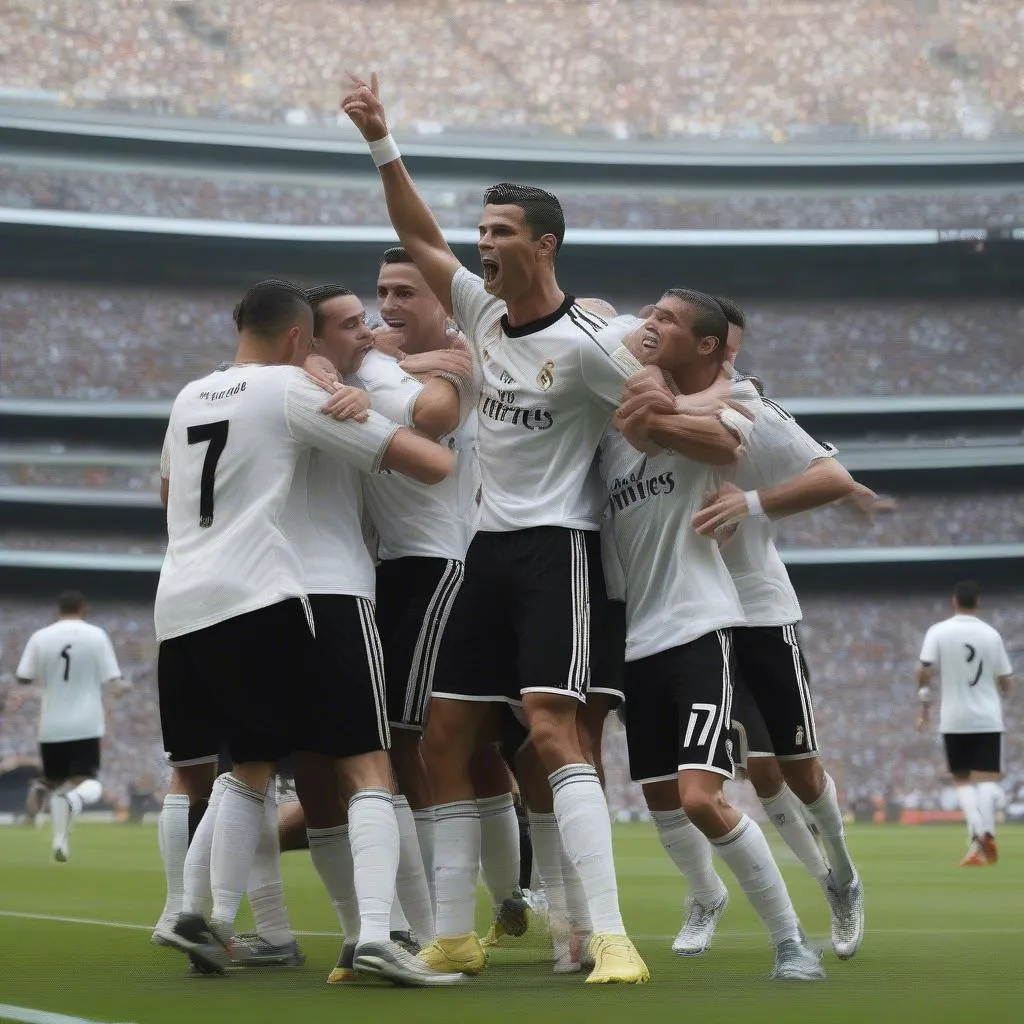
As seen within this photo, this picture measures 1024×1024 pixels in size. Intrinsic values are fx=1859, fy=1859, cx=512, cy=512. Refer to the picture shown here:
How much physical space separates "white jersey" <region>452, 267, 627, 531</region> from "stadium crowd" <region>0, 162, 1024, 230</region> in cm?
2998

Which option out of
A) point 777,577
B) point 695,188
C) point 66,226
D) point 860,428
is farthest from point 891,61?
point 777,577

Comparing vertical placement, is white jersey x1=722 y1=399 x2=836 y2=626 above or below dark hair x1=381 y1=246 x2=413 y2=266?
below

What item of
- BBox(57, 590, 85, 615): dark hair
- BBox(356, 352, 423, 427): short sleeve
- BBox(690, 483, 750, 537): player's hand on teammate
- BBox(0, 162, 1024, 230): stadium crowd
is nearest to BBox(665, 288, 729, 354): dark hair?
BBox(690, 483, 750, 537): player's hand on teammate

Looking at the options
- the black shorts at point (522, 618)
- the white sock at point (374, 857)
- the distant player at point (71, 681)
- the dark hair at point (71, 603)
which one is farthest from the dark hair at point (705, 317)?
the distant player at point (71, 681)

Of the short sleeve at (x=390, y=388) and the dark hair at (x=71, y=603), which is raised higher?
the dark hair at (x=71, y=603)

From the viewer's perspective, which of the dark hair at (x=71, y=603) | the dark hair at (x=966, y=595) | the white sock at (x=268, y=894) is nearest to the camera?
the white sock at (x=268, y=894)

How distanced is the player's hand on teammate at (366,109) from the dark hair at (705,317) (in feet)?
3.56

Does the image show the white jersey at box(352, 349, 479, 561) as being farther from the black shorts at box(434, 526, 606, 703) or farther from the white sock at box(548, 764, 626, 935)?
the white sock at box(548, 764, 626, 935)

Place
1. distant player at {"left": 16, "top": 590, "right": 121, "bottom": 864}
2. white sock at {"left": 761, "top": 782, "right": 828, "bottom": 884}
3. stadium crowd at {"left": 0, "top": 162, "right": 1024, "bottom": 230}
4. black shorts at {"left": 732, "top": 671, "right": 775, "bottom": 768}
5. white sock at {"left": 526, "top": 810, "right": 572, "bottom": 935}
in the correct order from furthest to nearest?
1. stadium crowd at {"left": 0, "top": 162, "right": 1024, "bottom": 230}
2. distant player at {"left": 16, "top": 590, "right": 121, "bottom": 864}
3. white sock at {"left": 761, "top": 782, "right": 828, "bottom": 884}
4. black shorts at {"left": 732, "top": 671, "right": 775, "bottom": 768}
5. white sock at {"left": 526, "top": 810, "right": 572, "bottom": 935}

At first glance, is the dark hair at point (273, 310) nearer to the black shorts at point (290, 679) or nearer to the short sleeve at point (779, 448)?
the black shorts at point (290, 679)

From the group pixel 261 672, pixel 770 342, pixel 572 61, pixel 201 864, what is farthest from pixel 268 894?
pixel 572 61

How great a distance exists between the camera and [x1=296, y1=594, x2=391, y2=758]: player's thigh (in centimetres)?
537

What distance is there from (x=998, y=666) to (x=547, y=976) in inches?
407

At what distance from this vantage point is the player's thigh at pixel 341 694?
5.37 metres
